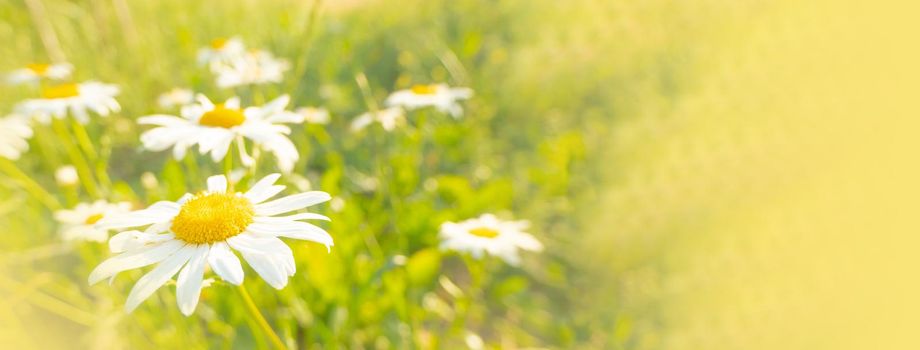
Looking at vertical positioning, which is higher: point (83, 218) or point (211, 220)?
point (83, 218)

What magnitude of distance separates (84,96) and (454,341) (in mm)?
1116

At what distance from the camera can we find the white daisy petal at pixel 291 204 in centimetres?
92

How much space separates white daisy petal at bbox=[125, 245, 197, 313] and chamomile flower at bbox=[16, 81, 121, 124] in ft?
2.84

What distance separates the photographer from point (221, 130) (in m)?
1.21

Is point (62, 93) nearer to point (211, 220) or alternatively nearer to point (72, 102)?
point (72, 102)

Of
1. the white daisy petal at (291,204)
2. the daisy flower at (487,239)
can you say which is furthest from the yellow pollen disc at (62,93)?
the white daisy petal at (291,204)

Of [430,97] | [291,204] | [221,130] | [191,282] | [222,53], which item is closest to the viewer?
[191,282]

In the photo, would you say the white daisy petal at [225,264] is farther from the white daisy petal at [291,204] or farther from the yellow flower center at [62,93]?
the yellow flower center at [62,93]

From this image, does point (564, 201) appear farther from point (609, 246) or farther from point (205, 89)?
point (205, 89)

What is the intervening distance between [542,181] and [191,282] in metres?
1.72

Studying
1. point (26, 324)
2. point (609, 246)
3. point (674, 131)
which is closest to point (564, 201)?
point (609, 246)

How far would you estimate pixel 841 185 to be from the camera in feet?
7.59

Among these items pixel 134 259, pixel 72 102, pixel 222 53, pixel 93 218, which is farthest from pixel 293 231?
pixel 222 53

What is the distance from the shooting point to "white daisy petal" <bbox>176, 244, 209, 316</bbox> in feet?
2.56
